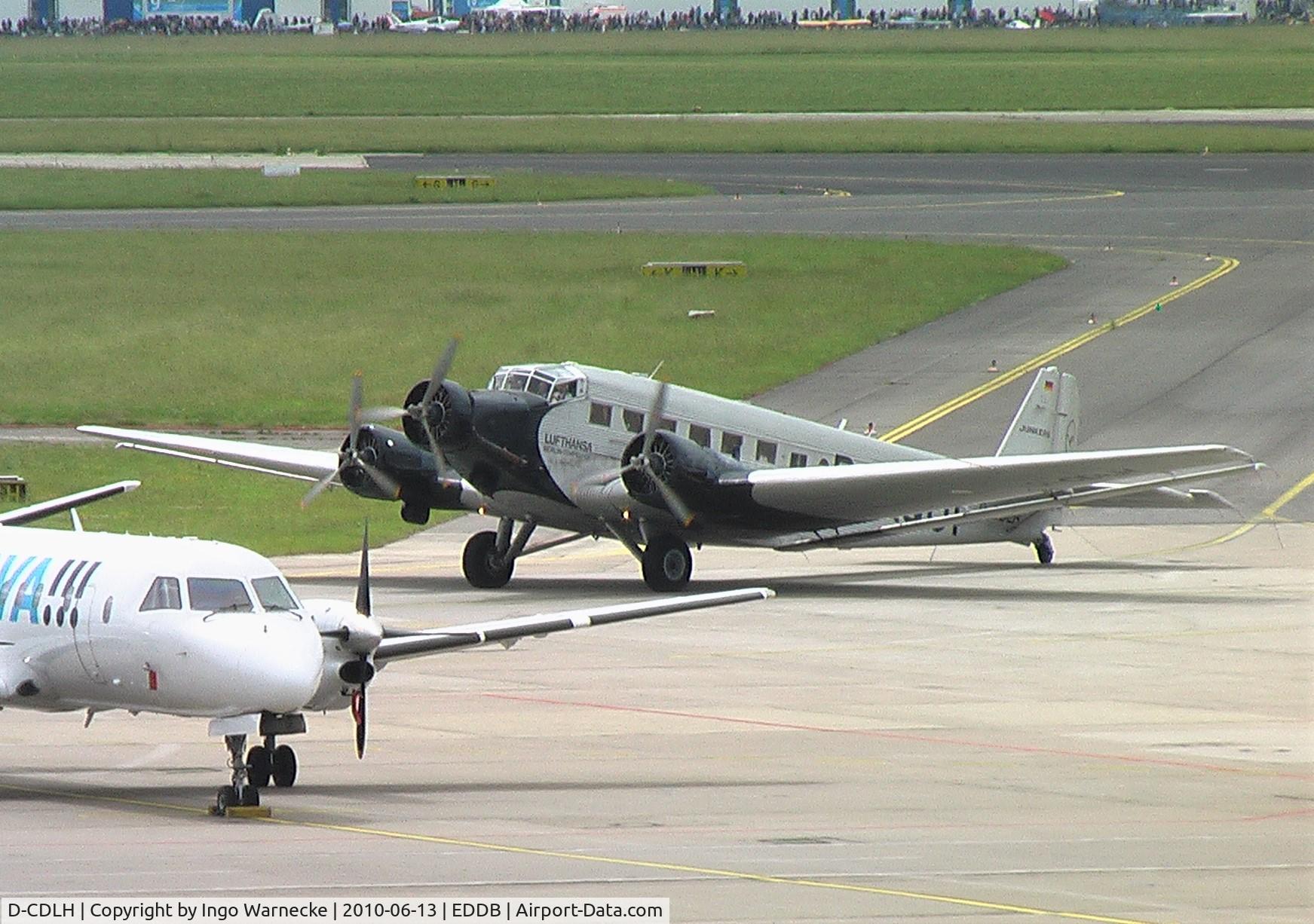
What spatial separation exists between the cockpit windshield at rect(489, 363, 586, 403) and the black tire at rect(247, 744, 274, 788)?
18.3m

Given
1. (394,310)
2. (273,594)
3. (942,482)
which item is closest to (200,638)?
(273,594)

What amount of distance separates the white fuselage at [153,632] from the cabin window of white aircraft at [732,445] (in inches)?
751

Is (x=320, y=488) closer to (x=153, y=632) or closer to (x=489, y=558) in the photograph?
(x=489, y=558)

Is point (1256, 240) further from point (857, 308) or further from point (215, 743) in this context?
point (215, 743)

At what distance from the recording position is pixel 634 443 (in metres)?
41.0

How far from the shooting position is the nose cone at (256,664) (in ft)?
73.3

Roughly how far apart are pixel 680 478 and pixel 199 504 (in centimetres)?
1420

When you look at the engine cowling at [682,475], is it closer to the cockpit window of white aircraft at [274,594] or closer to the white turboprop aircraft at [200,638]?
the white turboprop aircraft at [200,638]

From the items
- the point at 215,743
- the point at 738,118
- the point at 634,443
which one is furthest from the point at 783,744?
the point at 738,118

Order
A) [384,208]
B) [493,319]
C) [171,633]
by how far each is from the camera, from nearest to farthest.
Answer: [171,633]
[493,319]
[384,208]

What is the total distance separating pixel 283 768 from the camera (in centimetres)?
2428

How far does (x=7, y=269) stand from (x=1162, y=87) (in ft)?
Answer: 345

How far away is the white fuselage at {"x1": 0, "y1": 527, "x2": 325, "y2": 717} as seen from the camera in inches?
883

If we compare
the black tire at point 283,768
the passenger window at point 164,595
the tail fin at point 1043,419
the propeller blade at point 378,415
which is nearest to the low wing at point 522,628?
the black tire at point 283,768
